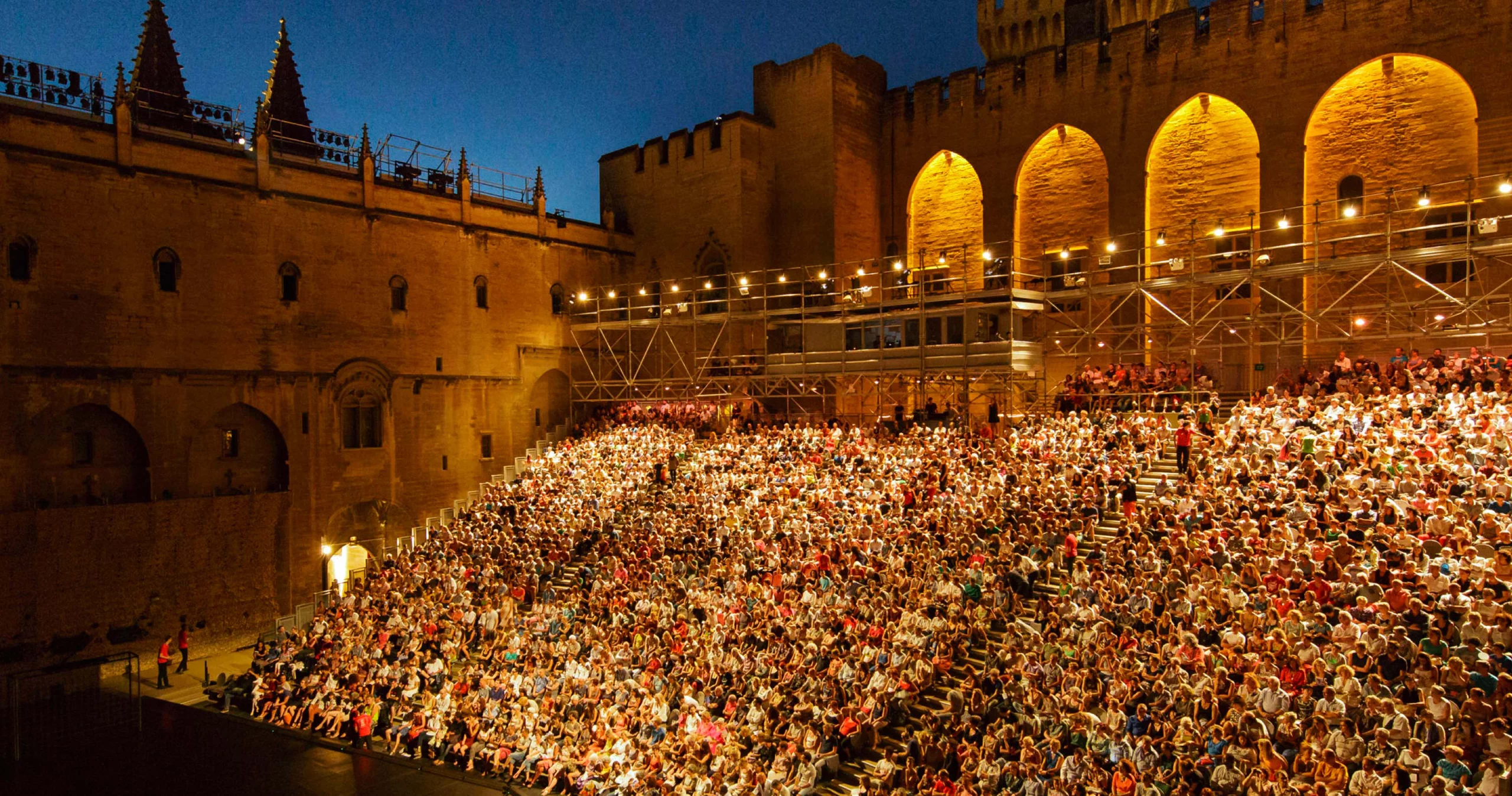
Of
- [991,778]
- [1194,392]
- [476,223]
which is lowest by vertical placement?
[991,778]

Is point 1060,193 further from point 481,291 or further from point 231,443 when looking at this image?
point 231,443

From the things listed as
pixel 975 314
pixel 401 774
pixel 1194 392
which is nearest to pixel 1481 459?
pixel 1194 392

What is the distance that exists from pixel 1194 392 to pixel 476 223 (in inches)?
811

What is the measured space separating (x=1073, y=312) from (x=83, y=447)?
24.7m

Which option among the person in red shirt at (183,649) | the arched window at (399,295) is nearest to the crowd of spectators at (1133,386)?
the arched window at (399,295)

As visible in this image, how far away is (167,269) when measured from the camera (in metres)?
21.7

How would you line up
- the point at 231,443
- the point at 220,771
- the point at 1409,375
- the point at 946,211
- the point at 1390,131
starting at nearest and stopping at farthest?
the point at 220,771, the point at 1409,375, the point at 1390,131, the point at 231,443, the point at 946,211

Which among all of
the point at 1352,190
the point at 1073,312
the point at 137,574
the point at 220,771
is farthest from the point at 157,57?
the point at 1352,190

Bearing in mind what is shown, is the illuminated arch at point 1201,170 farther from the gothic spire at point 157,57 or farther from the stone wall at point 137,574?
the gothic spire at point 157,57

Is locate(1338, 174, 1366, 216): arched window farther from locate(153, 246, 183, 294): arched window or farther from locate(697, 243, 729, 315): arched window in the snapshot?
locate(153, 246, 183, 294): arched window

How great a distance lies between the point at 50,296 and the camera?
65.2 feet

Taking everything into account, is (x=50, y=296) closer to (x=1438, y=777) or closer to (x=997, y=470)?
(x=997, y=470)

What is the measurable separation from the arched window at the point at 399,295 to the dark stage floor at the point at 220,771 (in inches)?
508

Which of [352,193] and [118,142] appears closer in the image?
[118,142]
